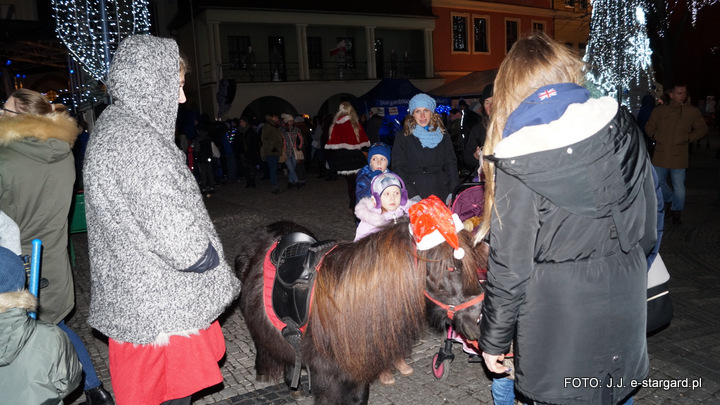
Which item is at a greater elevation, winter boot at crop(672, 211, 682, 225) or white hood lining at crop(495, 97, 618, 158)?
white hood lining at crop(495, 97, 618, 158)

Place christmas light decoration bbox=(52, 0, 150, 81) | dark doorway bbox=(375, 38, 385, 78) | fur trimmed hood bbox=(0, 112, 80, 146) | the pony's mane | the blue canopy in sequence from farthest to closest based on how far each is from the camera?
dark doorway bbox=(375, 38, 385, 78) < the blue canopy < christmas light decoration bbox=(52, 0, 150, 81) < fur trimmed hood bbox=(0, 112, 80, 146) < the pony's mane

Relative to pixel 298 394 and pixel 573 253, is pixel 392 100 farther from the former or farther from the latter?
pixel 573 253

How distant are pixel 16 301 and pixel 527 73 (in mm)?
2128

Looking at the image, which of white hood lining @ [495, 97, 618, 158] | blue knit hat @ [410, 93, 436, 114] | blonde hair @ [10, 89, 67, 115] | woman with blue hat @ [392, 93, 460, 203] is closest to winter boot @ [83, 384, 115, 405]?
blonde hair @ [10, 89, 67, 115]

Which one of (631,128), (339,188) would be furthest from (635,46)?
(631,128)

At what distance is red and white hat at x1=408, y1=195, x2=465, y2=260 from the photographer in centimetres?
203

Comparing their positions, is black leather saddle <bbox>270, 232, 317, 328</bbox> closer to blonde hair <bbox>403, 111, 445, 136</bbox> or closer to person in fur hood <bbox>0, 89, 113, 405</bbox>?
person in fur hood <bbox>0, 89, 113, 405</bbox>

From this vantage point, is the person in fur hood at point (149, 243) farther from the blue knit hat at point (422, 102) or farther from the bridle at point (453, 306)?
the blue knit hat at point (422, 102)

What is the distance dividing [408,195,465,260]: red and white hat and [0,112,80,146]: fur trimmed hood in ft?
8.03

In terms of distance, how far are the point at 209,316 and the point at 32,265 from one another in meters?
1.28

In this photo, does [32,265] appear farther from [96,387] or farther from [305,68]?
[305,68]

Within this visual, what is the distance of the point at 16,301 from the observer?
188cm

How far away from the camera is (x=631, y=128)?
1.64 metres

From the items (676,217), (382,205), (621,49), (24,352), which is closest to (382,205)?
(382,205)
